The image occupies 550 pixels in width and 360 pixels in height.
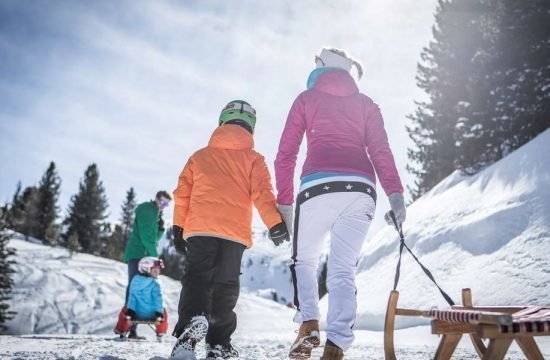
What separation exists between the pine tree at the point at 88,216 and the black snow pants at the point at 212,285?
50.7 m

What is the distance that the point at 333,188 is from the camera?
2.83m

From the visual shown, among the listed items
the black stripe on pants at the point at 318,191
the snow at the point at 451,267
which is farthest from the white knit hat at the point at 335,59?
the snow at the point at 451,267

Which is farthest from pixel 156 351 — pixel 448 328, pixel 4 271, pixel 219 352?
pixel 4 271

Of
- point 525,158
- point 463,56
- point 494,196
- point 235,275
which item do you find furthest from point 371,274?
point 463,56

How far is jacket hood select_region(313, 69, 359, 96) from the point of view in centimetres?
326

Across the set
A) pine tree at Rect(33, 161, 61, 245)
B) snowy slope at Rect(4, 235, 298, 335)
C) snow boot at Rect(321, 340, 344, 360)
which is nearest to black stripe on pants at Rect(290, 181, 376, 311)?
snow boot at Rect(321, 340, 344, 360)

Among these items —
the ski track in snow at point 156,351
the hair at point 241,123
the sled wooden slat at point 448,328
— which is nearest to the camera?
the sled wooden slat at point 448,328

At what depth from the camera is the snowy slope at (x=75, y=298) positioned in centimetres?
1543

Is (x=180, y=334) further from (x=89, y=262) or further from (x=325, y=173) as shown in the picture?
(x=89, y=262)

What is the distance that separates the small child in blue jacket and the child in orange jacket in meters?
3.04

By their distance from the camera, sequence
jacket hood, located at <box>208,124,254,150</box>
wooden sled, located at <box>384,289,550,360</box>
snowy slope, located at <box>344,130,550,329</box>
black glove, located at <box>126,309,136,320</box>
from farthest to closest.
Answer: black glove, located at <box>126,309,136,320</box>, snowy slope, located at <box>344,130,550,329</box>, jacket hood, located at <box>208,124,254,150</box>, wooden sled, located at <box>384,289,550,360</box>

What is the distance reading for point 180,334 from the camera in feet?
9.54

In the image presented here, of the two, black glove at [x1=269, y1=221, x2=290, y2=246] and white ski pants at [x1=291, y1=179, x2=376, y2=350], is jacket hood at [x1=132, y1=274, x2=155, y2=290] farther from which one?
white ski pants at [x1=291, y1=179, x2=376, y2=350]

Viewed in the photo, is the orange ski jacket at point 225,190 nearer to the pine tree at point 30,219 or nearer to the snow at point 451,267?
the snow at point 451,267
